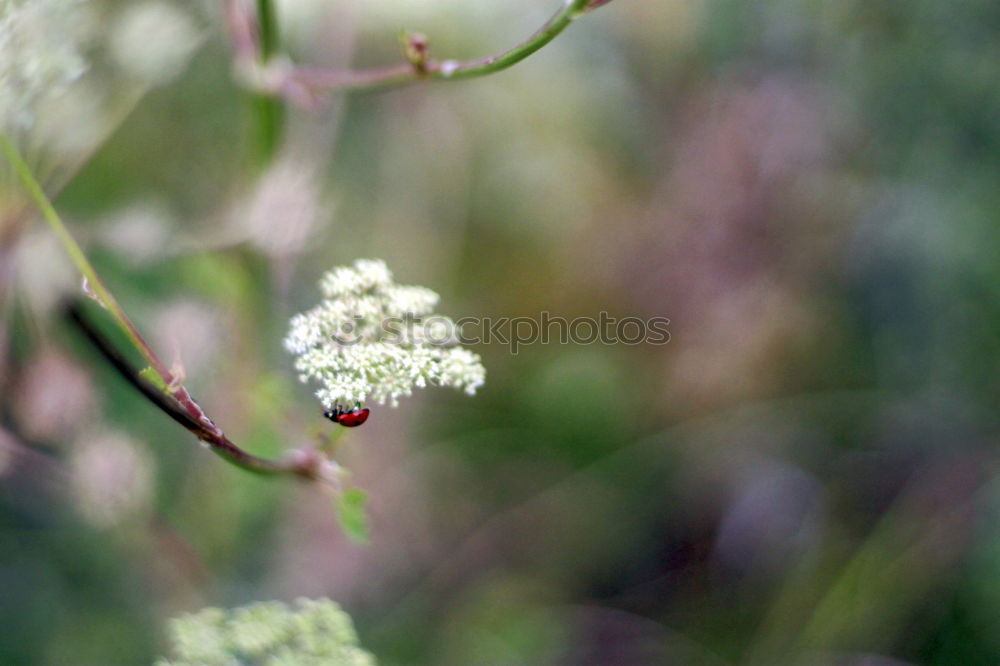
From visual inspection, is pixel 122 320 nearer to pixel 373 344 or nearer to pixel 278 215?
pixel 373 344

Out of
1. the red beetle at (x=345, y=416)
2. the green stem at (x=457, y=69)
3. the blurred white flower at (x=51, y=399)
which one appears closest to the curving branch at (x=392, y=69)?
the green stem at (x=457, y=69)

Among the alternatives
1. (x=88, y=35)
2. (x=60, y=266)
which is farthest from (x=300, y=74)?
(x=60, y=266)

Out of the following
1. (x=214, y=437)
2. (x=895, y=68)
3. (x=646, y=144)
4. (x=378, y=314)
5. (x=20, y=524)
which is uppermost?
(x=646, y=144)

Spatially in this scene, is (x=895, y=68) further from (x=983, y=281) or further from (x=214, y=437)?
(x=214, y=437)

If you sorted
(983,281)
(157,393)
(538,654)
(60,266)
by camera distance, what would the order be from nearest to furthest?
1. (157,393)
2. (60,266)
3. (983,281)
4. (538,654)

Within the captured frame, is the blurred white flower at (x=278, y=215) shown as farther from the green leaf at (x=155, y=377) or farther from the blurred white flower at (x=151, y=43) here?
the green leaf at (x=155, y=377)

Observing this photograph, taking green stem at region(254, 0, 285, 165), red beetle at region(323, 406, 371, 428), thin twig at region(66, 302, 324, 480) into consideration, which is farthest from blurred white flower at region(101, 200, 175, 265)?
red beetle at region(323, 406, 371, 428)
